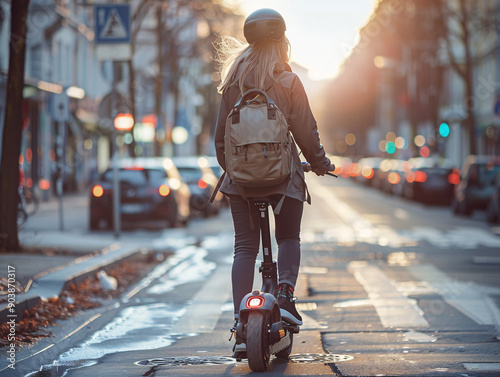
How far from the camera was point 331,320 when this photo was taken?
7.75 meters

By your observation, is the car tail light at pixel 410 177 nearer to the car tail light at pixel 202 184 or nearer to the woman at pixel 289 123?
the car tail light at pixel 202 184

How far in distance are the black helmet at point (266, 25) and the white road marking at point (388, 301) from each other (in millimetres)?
2655

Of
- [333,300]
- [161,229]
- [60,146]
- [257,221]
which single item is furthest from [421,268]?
[60,146]

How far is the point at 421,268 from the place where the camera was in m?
12.2

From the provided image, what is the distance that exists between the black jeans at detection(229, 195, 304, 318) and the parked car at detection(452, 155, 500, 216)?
69.4 ft

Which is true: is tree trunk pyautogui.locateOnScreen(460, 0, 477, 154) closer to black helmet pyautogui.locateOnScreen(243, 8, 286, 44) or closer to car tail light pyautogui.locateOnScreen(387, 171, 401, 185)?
car tail light pyautogui.locateOnScreen(387, 171, 401, 185)

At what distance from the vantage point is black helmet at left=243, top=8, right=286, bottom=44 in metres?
5.64

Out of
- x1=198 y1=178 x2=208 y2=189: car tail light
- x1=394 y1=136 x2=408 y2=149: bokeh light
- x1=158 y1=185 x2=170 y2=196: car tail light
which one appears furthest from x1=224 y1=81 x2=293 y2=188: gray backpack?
x1=394 y1=136 x2=408 y2=149: bokeh light

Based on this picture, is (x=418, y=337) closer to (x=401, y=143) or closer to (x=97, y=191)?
(x=97, y=191)

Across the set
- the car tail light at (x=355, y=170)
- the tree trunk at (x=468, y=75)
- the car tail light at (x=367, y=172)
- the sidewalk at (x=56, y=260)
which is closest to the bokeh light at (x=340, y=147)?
the car tail light at (x=355, y=170)

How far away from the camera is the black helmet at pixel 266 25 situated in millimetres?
5645

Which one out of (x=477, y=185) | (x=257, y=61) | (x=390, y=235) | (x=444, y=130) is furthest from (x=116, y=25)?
(x=444, y=130)

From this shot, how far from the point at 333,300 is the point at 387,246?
7.23 m

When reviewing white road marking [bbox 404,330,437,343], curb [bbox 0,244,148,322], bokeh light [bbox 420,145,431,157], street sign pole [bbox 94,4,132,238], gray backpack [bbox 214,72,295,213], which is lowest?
white road marking [bbox 404,330,437,343]
